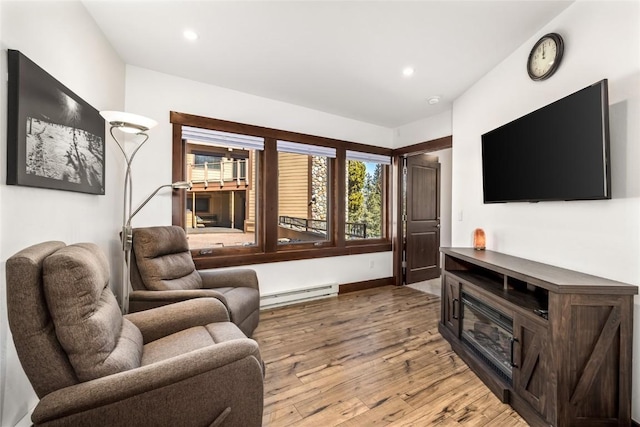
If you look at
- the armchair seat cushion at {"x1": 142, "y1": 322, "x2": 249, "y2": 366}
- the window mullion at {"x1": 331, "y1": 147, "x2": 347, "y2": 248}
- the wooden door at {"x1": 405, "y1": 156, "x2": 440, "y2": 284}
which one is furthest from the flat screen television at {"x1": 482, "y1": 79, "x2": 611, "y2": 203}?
the armchair seat cushion at {"x1": 142, "y1": 322, "x2": 249, "y2": 366}

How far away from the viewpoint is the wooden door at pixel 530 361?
1546mm

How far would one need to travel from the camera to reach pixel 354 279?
4172 mm

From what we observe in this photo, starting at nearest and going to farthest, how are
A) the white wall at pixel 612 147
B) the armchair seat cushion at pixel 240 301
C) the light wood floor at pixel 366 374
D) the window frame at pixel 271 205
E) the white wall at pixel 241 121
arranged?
the white wall at pixel 612 147 < the light wood floor at pixel 366 374 < the armchair seat cushion at pixel 240 301 < the white wall at pixel 241 121 < the window frame at pixel 271 205

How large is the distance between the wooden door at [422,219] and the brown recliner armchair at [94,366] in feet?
12.5

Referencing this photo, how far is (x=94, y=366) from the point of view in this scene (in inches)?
40.4

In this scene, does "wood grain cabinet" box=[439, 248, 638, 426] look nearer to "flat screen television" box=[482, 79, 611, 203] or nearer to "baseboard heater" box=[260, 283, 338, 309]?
"flat screen television" box=[482, 79, 611, 203]

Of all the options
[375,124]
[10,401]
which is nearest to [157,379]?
[10,401]

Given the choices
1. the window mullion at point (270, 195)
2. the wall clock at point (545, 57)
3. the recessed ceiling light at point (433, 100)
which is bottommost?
the window mullion at point (270, 195)

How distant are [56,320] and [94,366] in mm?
215

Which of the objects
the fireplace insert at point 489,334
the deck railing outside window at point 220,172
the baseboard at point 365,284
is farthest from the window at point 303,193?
the fireplace insert at point 489,334

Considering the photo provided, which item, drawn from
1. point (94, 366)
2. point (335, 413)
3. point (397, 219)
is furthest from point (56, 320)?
point (397, 219)

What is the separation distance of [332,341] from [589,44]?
2.88 metres

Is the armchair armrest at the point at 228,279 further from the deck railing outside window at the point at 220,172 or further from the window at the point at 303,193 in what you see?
the deck railing outside window at the point at 220,172

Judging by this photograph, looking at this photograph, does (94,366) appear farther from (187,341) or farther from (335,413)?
(335,413)
